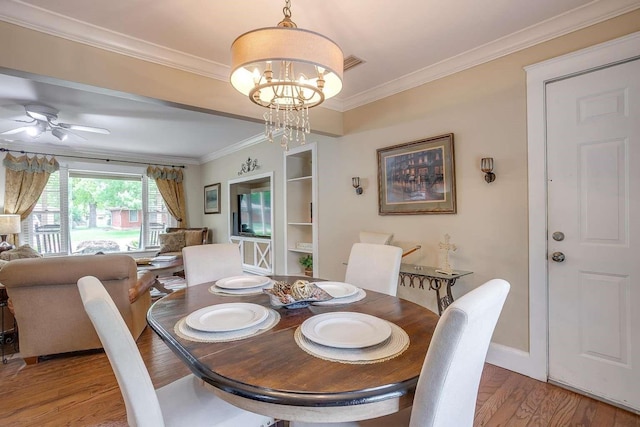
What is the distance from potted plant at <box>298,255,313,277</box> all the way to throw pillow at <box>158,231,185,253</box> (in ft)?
9.08

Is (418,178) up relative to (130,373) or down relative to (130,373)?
up

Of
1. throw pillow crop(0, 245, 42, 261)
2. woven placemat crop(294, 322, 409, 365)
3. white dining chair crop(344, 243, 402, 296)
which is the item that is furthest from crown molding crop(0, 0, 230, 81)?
throw pillow crop(0, 245, 42, 261)

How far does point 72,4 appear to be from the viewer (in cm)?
180

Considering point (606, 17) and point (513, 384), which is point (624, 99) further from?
point (513, 384)

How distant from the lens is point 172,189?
656 cm

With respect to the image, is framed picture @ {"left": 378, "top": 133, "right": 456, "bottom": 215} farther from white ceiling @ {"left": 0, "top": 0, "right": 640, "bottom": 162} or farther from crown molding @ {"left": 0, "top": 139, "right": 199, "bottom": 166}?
crown molding @ {"left": 0, "top": 139, "right": 199, "bottom": 166}

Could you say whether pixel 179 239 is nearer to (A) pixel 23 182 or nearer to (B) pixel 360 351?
(A) pixel 23 182

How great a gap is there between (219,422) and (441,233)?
216cm

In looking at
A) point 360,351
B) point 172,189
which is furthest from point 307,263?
point 172,189

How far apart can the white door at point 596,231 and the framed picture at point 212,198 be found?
221 inches

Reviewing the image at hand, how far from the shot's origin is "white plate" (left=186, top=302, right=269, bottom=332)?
117cm

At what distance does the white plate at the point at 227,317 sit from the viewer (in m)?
1.17

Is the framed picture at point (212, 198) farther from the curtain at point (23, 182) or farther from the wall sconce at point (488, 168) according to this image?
the wall sconce at point (488, 168)

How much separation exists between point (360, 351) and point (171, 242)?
5748 mm
